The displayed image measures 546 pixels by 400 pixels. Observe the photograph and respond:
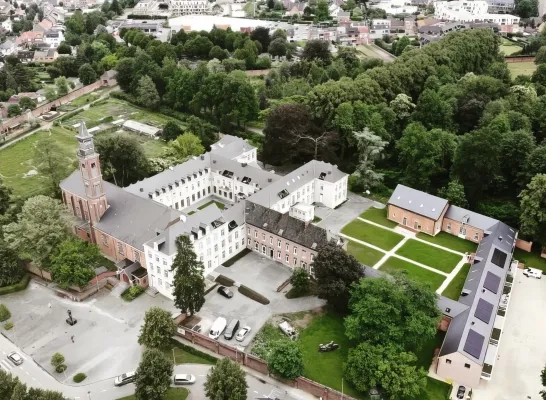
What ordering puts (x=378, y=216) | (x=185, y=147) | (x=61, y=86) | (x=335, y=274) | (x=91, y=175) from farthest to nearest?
1. (x=61, y=86)
2. (x=185, y=147)
3. (x=378, y=216)
4. (x=91, y=175)
5. (x=335, y=274)

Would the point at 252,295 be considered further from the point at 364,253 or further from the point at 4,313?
the point at 4,313

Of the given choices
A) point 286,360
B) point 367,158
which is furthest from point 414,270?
point 367,158

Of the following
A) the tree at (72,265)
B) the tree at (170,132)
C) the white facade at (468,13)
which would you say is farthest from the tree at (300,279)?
the white facade at (468,13)

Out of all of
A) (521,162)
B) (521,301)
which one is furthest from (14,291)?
(521,162)

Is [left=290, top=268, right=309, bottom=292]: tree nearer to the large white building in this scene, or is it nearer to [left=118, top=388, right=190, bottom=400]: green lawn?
the large white building

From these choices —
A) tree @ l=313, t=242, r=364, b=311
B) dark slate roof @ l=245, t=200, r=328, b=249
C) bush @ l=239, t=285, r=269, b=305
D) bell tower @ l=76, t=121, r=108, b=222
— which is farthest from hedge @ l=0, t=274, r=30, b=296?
tree @ l=313, t=242, r=364, b=311

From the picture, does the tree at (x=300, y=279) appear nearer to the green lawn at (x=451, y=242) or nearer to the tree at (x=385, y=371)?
the tree at (x=385, y=371)
